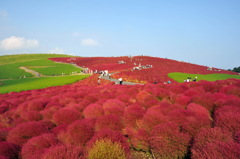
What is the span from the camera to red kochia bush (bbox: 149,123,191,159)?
12.1 feet

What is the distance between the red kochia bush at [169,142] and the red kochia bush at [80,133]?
1739mm

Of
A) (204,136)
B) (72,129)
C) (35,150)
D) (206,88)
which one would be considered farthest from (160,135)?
(206,88)

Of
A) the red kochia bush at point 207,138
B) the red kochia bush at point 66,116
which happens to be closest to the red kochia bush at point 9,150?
the red kochia bush at point 66,116

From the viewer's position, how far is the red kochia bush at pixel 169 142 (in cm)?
369

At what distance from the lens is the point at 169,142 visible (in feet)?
12.4

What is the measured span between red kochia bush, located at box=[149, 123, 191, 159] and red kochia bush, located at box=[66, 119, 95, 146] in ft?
5.70

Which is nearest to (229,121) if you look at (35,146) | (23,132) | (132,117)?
(132,117)

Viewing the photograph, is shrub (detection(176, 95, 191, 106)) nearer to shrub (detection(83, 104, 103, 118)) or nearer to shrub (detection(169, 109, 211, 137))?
shrub (detection(169, 109, 211, 137))

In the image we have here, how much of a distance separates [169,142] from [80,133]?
2307mm

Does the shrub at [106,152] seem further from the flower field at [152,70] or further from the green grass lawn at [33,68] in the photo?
the green grass lawn at [33,68]

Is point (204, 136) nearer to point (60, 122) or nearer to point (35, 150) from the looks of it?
point (35, 150)

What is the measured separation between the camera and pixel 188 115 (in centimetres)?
447

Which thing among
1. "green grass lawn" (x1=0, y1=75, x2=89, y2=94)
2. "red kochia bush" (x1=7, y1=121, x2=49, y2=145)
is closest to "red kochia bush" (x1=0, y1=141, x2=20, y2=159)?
"red kochia bush" (x1=7, y1=121, x2=49, y2=145)

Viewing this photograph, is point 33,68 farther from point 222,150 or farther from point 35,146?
point 222,150
